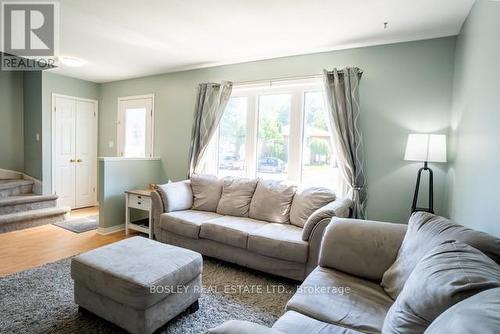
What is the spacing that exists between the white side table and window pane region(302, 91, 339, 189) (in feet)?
7.14

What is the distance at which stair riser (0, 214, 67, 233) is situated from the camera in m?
3.86

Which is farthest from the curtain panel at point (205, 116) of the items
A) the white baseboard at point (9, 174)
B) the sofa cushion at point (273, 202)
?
the white baseboard at point (9, 174)

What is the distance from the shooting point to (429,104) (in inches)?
112

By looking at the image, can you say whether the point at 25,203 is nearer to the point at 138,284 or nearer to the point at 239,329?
the point at 138,284

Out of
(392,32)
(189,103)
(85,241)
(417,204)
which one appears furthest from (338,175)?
(85,241)

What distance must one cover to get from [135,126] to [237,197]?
9.29 feet

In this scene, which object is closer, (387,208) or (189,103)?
(387,208)

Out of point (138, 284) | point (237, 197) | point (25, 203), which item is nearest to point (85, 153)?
point (25, 203)

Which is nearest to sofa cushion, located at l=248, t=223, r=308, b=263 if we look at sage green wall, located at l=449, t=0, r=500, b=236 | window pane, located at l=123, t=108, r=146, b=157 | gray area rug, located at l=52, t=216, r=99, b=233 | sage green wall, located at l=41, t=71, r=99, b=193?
sage green wall, located at l=449, t=0, r=500, b=236

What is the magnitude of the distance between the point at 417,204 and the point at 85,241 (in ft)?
13.4

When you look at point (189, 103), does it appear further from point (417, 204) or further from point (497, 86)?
point (497, 86)

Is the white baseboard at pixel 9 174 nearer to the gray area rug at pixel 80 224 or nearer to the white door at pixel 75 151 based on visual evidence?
the white door at pixel 75 151

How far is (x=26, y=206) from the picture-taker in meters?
4.29

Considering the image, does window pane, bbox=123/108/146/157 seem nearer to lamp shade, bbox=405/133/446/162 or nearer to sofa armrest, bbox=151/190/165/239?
sofa armrest, bbox=151/190/165/239
